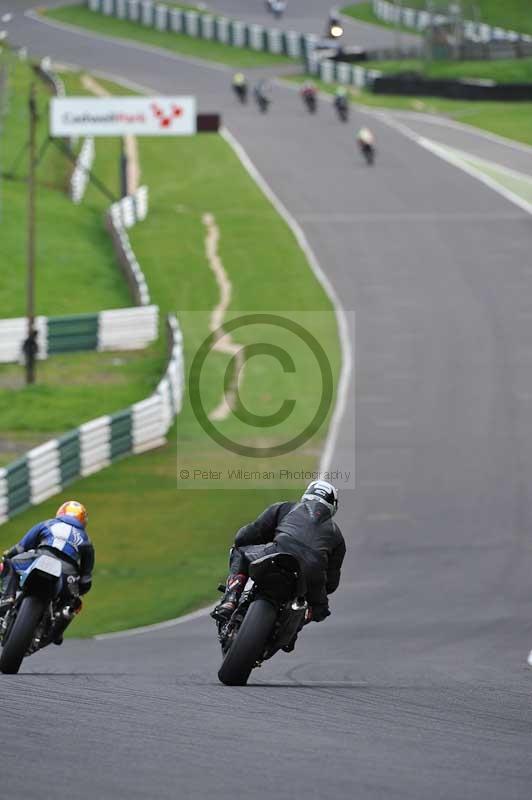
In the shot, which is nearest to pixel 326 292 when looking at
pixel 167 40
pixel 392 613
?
pixel 392 613

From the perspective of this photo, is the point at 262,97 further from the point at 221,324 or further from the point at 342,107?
the point at 221,324

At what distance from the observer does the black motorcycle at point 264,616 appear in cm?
1124

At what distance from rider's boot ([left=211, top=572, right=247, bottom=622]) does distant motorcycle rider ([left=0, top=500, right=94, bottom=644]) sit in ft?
6.03

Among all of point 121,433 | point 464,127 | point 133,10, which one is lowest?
point 133,10

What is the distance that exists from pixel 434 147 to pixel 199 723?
4852cm

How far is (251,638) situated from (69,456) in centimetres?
1435

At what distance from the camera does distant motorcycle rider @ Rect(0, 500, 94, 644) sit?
1306 cm

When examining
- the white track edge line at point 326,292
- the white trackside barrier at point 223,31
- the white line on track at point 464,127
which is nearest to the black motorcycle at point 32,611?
the white track edge line at point 326,292

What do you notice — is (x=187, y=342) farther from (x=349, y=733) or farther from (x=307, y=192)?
(x=349, y=733)

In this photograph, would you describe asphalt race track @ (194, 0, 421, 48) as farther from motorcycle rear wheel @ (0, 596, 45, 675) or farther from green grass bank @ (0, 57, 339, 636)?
motorcycle rear wheel @ (0, 596, 45, 675)

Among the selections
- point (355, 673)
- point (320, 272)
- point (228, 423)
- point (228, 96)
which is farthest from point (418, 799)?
point (228, 96)

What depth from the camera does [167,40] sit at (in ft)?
273

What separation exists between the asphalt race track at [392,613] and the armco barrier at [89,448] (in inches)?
139

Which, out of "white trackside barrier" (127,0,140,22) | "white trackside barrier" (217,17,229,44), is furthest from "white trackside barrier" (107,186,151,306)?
"white trackside barrier" (127,0,140,22)
